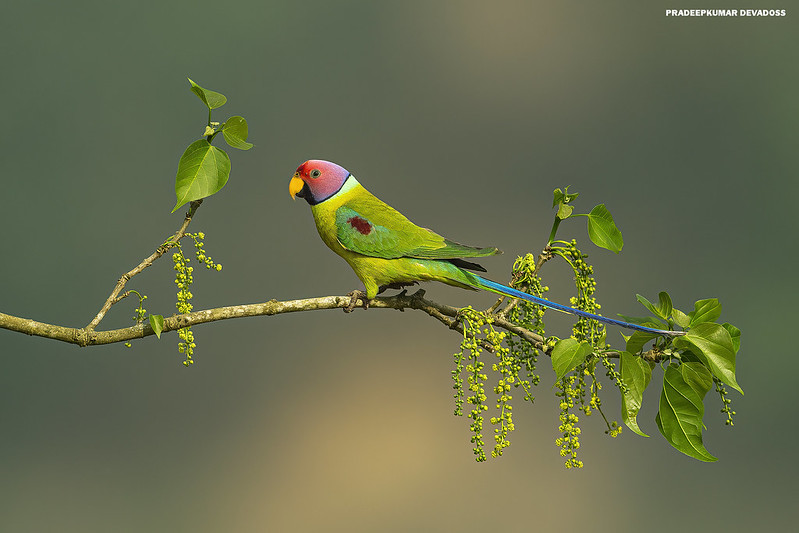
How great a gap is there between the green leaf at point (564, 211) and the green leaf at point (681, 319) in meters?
0.38

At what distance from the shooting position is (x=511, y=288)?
1.92 metres

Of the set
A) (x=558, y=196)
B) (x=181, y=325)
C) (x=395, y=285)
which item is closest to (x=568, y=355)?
(x=558, y=196)

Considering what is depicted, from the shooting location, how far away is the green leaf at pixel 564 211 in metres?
1.99

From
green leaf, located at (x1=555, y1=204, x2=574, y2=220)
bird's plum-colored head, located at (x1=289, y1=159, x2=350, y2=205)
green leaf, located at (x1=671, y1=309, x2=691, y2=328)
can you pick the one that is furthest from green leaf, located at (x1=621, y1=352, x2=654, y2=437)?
bird's plum-colored head, located at (x1=289, y1=159, x2=350, y2=205)

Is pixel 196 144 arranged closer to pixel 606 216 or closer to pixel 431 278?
pixel 431 278

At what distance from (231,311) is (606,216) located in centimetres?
106

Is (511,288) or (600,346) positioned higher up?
(511,288)

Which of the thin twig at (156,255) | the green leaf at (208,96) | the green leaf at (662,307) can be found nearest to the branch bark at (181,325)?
the thin twig at (156,255)

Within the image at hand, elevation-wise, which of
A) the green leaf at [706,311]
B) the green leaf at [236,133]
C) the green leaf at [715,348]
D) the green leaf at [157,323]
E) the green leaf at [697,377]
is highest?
the green leaf at [236,133]

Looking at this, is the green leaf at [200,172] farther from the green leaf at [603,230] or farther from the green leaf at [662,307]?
the green leaf at [662,307]

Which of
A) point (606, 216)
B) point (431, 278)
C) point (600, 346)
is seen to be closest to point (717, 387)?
point (600, 346)

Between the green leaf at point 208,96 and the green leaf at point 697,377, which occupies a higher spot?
the green leaf at point 208,96

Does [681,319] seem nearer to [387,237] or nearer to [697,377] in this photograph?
[697,377]

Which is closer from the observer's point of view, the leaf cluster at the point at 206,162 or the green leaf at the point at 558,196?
the leaf cluster at the point at 206,162
